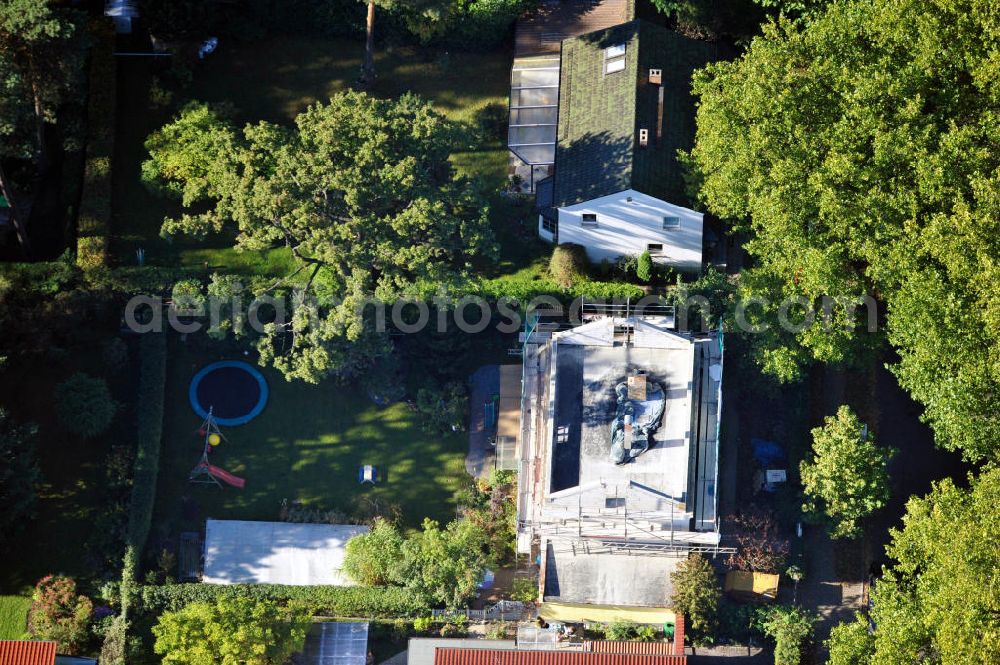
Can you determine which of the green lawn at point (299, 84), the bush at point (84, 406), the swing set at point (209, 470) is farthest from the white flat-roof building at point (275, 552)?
the green lawn at point (299, 84)

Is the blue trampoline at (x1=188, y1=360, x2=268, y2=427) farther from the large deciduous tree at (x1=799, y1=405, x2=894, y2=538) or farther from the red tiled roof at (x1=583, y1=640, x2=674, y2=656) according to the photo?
the large deciduous tree at (x1=799, y1=405, x2=894, y2=538)

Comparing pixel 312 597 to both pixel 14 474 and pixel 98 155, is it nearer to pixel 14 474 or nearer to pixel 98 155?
pixel 14 474

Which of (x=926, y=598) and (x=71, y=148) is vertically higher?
(x=71, y=148)

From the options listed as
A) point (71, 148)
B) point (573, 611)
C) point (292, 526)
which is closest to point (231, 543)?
point (292, 526)

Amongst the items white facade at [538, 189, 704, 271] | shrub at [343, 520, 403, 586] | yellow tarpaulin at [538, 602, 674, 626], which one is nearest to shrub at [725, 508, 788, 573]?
yellow tarpaulin at [538, 602, 674, 626]

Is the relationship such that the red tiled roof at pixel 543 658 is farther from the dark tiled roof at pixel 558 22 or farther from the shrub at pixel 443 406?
the dark tiled roof at pixel 558 22

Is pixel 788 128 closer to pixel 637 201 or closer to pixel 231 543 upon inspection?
pixel 637 201

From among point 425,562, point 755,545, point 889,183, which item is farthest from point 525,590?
point 889,183
